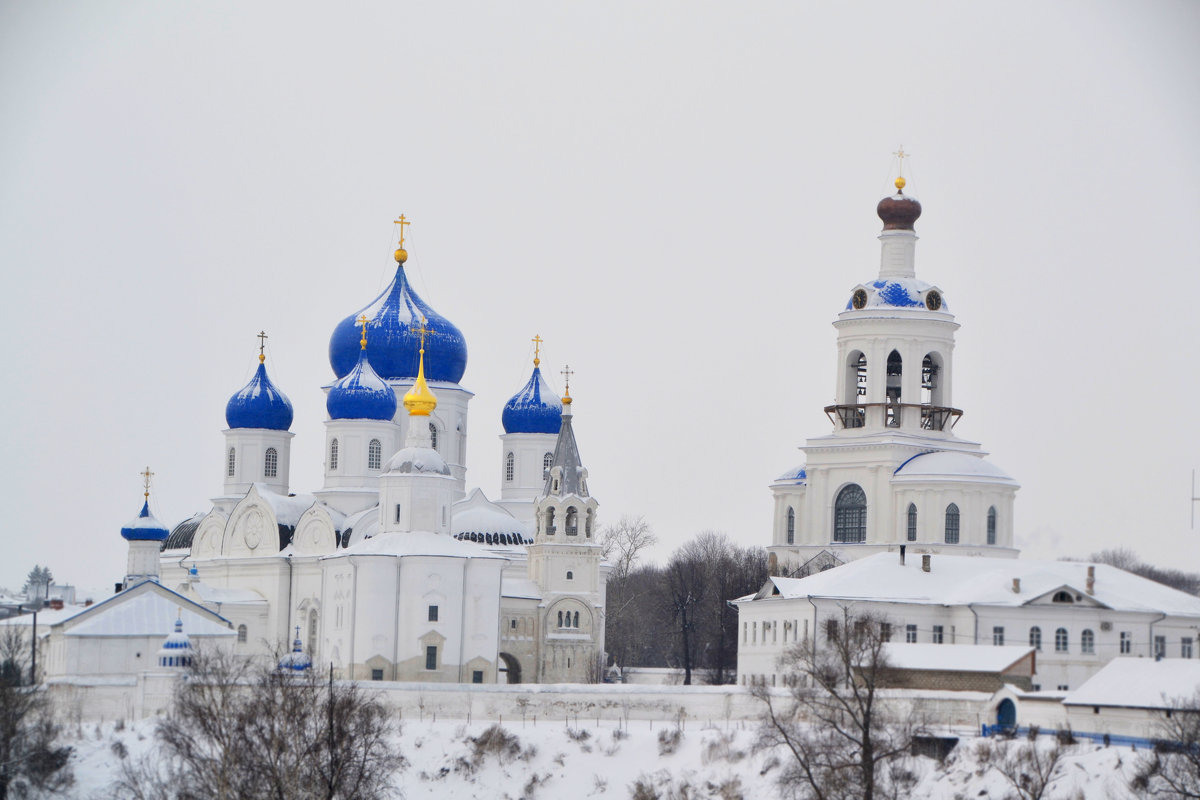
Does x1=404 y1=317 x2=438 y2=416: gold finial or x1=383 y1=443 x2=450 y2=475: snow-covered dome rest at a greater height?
x1=404 y1=317 x2=438 y2=416: gold finial

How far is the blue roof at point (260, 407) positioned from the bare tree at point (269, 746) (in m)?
17.4

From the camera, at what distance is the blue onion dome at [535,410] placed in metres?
60.7

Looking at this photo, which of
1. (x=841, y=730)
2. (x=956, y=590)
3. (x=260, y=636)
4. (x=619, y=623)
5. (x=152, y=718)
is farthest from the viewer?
(x=619, y=623)

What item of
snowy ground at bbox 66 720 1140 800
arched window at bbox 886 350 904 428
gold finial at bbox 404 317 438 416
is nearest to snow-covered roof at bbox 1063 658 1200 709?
snowy ground at bbox 66 720 1140 800

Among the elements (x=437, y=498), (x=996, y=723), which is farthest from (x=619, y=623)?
(x=996, y=723)

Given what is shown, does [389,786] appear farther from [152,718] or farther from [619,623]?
[619,623]

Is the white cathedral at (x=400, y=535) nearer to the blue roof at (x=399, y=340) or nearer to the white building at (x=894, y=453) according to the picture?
the blue roof at (x=399, y=340)

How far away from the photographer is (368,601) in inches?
2002

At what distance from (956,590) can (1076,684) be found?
3598mm

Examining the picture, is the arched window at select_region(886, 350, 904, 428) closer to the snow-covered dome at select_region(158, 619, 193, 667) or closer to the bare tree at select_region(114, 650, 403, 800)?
the bare tree at select_region(114, 650, 403, 800)

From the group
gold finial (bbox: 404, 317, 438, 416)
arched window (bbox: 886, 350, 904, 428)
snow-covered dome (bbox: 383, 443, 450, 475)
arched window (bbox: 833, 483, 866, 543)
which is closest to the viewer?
snow-covered dome (bbox: 383, 443, 450, 475)

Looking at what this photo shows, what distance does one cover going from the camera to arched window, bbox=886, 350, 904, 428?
58.6 m

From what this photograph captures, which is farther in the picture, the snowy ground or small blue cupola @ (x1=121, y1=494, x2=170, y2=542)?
small blue cupola @ (x1=121, y1=494, x2=170, y2=542)

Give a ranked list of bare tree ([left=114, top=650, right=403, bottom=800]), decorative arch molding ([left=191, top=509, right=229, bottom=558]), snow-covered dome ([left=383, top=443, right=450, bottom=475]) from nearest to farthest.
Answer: bare tree ([left=114, top=650, right=403, bottom=800])
snow-covered dome ([left=383, top=443, right=450, bottom=475])
decorative arch molding ([left=191, top=509, right=229, bottom=558])
